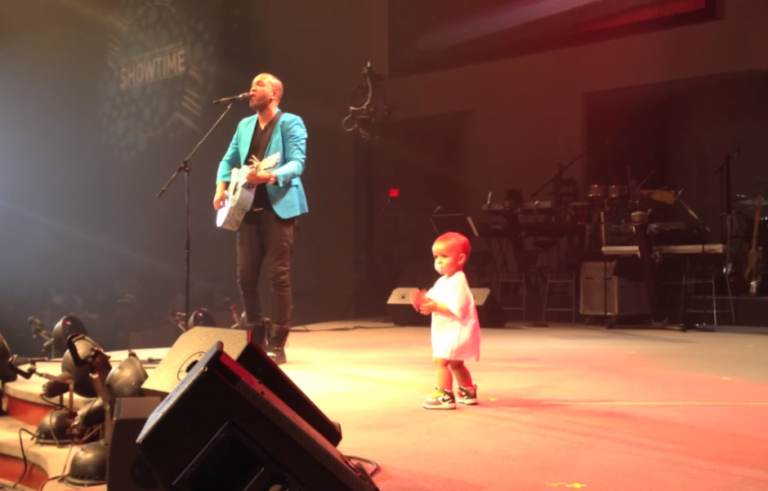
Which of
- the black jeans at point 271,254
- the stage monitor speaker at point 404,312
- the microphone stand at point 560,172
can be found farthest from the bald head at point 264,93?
the microphone stand at point 560,172

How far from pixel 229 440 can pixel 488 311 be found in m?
5.56

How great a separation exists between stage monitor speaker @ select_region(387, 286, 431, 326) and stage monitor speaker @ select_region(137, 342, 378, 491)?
5.52m

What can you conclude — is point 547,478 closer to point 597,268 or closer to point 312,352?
point 312,352

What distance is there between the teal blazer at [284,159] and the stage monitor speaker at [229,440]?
2.61 m

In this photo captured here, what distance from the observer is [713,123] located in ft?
29.2

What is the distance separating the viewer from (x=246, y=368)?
1714 mm

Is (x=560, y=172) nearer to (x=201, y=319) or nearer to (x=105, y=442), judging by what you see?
(x=201, y=319)

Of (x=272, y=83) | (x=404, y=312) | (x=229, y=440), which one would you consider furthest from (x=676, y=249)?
(x=229, y=440)

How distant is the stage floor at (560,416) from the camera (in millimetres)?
1924

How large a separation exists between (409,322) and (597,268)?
5.96ft

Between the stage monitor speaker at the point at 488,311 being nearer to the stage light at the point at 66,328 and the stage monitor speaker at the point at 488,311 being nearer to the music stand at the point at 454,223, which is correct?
the music stand at the point at 454,223

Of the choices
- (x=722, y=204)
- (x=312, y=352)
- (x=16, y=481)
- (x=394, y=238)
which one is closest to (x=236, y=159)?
(x=312, y=352)

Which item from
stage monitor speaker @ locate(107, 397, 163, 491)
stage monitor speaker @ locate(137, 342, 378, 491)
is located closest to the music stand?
stage monitor speaker @ locate(107, 397, 163, 491)

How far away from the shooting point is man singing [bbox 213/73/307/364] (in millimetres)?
3873
